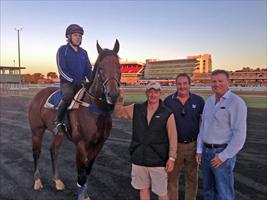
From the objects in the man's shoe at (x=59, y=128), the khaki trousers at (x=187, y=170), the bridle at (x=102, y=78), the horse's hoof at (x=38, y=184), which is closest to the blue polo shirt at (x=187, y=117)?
the khaki trousers at (x=187, y=170)

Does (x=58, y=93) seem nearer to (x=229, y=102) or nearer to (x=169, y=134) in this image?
(x=169, y=134)

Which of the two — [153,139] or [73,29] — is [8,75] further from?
[153,139]

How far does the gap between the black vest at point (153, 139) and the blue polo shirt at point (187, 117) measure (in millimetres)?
473

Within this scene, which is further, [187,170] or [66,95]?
[66,95]

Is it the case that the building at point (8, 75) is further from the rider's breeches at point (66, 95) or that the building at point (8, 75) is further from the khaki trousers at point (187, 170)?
the khaki trousers at point (187, 170)

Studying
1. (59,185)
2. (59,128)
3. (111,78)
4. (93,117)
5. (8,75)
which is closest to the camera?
(111,78)

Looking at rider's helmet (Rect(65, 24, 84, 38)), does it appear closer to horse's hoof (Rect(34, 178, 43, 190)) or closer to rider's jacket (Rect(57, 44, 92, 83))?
rider's jacket (Rect(57, 44, 92, 83))

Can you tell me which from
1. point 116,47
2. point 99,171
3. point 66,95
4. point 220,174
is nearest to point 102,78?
point 116,47

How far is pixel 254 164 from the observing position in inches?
279

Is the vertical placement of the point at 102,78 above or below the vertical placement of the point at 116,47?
below

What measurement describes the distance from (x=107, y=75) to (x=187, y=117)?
139cm

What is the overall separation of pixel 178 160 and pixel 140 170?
0.79 meters

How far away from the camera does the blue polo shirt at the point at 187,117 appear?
13.3 feet

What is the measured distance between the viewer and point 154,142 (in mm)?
3637
